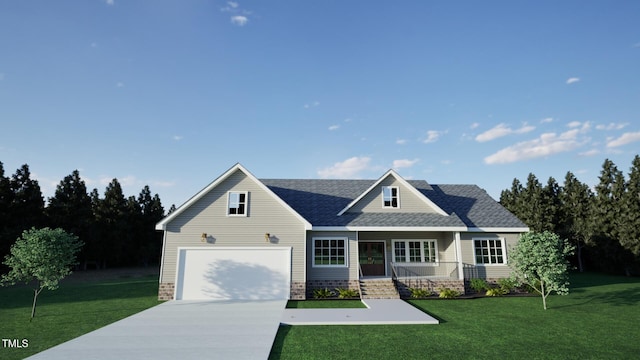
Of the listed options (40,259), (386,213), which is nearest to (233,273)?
(40,259)

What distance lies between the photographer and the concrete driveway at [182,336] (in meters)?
7.38

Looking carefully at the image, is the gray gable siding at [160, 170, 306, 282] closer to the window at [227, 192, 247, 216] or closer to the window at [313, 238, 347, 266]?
the window at [227, 192, 247, 216]

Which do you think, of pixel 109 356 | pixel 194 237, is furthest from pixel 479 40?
pixel 109 356

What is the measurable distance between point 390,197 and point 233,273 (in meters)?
9.69

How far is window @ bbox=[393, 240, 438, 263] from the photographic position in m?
18.8

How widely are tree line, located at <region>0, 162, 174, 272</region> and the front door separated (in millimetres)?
30599

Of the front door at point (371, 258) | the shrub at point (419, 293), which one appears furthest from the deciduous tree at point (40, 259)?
the shrub at point (419, 293)

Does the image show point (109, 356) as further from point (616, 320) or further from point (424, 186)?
point (424, 186)

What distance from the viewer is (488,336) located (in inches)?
353

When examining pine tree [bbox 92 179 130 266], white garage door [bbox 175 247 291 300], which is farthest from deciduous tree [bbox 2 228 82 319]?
pine tree [bbox 92 179 130 266]

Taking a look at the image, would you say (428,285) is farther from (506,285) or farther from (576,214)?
(576,214)

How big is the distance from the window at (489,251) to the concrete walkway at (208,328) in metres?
6.78

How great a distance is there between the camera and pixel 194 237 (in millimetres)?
15922

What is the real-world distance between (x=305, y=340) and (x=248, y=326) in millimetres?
2436
